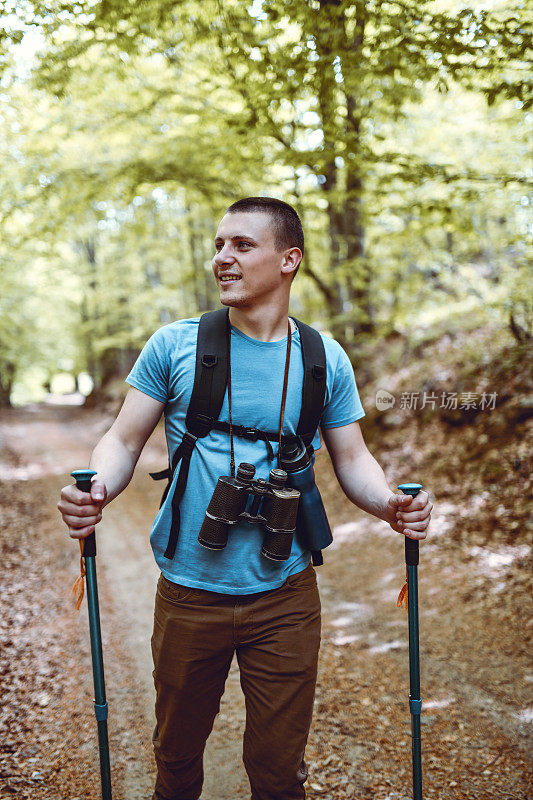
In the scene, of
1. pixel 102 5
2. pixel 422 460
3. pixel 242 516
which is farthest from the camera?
pixel 422 460

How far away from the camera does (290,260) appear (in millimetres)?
2451

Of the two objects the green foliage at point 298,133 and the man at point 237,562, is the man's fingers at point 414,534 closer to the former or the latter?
the man at point 237,562

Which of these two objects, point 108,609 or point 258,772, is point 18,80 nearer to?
point 108,609

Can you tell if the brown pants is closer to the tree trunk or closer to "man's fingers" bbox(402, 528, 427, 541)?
"man's fingers" bbox(402, 528, 427, 541)

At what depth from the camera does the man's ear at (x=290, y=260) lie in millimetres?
2418

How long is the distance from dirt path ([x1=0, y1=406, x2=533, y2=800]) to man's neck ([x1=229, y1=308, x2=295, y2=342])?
2787 mm

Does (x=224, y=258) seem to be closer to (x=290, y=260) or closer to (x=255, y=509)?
(x=290, y=260)

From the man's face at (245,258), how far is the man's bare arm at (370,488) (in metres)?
0.77

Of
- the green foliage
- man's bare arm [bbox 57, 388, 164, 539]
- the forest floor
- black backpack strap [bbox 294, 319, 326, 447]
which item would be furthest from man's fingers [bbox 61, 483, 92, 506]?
the green foliage

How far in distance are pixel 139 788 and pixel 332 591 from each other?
3261mm

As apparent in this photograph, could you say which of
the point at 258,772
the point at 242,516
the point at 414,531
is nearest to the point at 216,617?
the point at 242,516

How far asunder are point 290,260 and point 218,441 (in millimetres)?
910

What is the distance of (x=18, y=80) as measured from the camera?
6.52m

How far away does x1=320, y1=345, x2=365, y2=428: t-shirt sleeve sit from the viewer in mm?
2508
